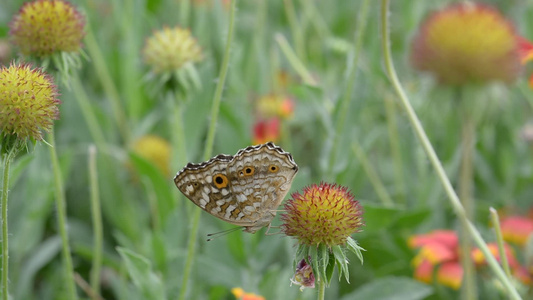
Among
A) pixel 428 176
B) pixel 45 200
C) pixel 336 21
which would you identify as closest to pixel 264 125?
pixel 428 176

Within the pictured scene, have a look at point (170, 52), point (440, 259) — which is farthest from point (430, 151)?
point (170, 52)

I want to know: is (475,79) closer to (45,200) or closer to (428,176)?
(428,176)

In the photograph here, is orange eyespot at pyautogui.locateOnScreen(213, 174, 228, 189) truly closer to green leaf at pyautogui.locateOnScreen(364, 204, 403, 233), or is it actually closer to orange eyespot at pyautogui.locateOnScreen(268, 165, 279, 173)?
orange eyespot at pyautogui.locateOnScreen(268, 165, 279, 173)

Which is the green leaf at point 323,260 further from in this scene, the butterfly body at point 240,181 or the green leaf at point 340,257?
the butterfly body at point 240,181

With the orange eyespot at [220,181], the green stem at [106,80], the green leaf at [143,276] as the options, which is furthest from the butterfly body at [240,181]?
the green stem at [106,80]

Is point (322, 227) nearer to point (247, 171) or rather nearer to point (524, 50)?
point (247, 171)

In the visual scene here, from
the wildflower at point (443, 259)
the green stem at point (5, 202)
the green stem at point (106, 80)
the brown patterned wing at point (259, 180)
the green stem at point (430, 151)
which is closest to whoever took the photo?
the green stem at point (5, 202)
